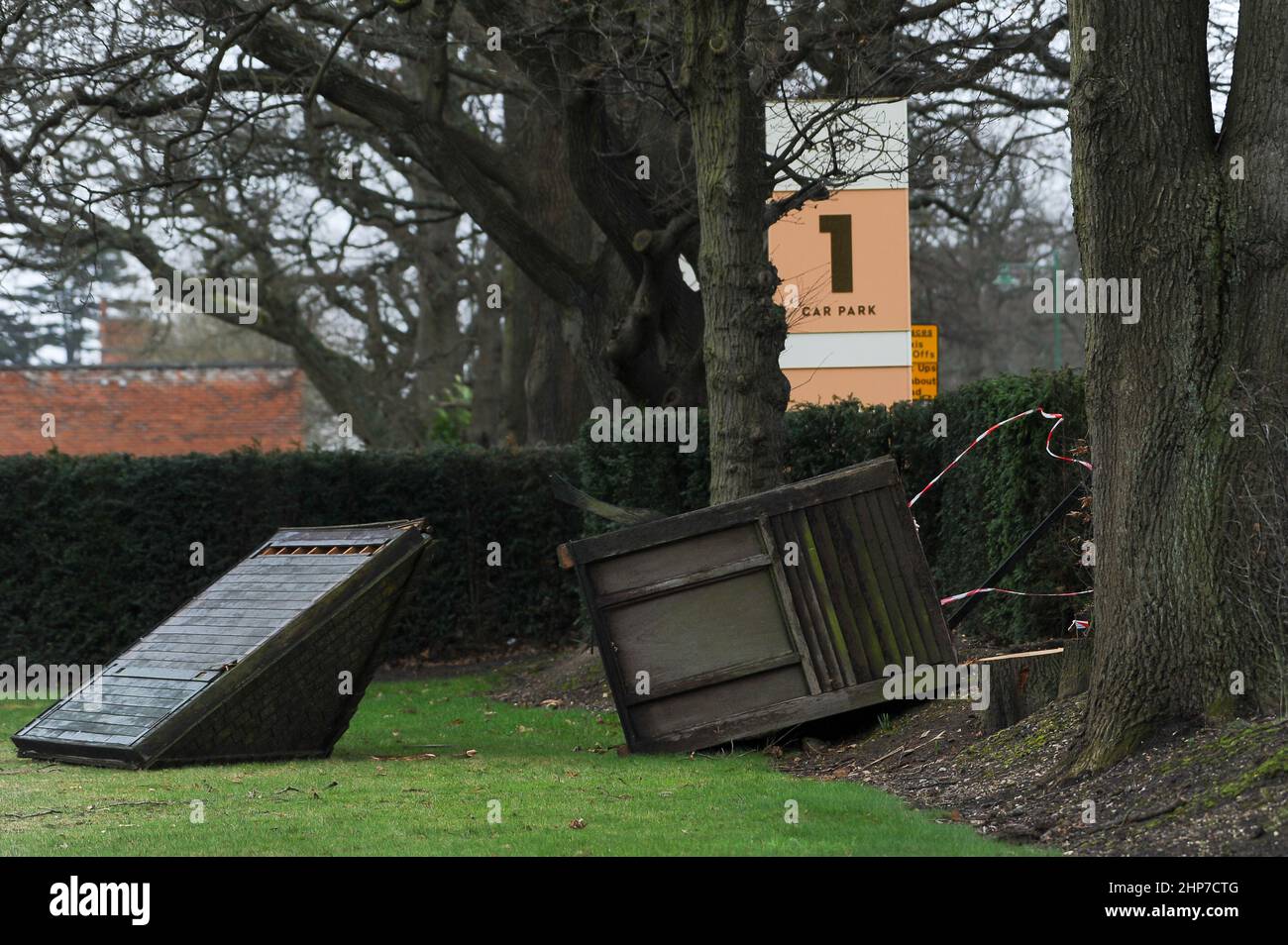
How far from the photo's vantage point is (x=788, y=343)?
23.0 m

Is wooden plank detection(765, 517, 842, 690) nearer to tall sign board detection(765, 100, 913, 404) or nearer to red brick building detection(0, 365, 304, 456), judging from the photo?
tall sign board detection(765, 100, 913, 404)

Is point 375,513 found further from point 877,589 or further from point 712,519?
point 877,589

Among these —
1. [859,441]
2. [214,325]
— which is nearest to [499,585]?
[859,441]

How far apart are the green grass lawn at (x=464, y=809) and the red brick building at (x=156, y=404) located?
44800 mm

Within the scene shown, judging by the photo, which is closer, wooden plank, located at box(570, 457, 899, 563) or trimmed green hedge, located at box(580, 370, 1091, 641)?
wooden plank, located at box(570, 457, 899, 563)

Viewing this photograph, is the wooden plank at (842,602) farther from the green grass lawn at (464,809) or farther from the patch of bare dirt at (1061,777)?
the green grass lawn at (464,809)

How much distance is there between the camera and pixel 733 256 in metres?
12.7

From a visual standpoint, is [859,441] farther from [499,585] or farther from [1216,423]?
[1216,423]

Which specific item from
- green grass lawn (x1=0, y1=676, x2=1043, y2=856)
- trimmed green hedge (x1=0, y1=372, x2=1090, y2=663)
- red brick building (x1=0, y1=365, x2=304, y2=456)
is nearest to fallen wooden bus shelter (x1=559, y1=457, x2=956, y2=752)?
green grass lawn (x1=0, y1=676, x2=1043, y2=856)

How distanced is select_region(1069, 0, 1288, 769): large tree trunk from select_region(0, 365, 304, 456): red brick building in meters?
48.5

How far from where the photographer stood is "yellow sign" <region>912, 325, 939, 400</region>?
23.5 m

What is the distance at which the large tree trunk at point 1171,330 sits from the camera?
746 centimetres

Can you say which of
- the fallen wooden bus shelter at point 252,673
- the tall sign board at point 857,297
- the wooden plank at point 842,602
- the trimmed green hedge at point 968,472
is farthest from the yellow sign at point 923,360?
the fallen wooden bus shelter at point 252,673

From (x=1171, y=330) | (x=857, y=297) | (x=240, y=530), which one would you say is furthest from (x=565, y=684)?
(x=1171, y=330)
